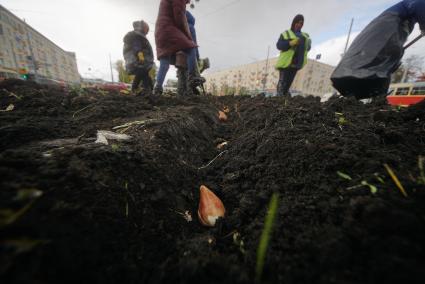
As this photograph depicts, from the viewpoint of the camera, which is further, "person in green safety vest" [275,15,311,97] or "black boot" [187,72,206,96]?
"person in green safety vest" [275,15,311,97]

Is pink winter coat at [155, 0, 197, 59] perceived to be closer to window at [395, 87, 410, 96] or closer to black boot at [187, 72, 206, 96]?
black boot at [187, 72, 206, 96]

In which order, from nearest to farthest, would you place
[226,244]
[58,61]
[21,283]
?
1. [21,283]
2. [226,244]
3. [58,61]

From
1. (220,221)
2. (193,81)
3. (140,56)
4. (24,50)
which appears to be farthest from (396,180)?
(24,50)

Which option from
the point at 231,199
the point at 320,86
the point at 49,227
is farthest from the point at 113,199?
the point at 320,86

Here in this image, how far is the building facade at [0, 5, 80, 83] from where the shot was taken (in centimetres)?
1856

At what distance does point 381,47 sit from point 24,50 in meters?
33.7

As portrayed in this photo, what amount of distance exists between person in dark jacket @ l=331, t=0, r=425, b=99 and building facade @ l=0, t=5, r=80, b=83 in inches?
770

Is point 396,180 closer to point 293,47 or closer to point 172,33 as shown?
point 172,33

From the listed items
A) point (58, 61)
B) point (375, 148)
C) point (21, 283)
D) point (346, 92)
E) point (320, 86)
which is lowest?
point (21, 283)

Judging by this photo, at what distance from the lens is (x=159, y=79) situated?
3271 millimetres

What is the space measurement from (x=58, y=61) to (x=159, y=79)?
39470 mm

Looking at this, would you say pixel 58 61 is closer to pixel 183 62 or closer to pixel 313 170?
pixel 183 62

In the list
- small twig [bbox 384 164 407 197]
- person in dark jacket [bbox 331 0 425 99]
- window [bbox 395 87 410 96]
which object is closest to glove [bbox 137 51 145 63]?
person in dark jacket [bbox 331 0 425 99]

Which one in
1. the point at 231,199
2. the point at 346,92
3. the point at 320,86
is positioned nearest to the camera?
the point at 231,199
